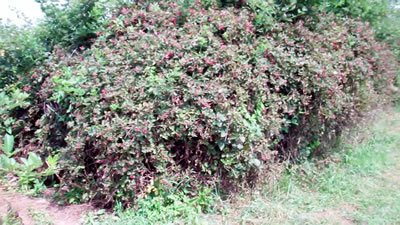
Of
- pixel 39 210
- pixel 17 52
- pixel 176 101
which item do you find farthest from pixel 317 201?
pixel 17 52

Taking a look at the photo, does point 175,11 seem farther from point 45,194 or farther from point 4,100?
point 45,194

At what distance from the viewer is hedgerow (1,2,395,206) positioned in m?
3.38

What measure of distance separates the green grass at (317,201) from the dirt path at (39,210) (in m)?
0.20

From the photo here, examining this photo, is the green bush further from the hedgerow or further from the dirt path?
the dirt path

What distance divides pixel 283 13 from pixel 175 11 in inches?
53.3

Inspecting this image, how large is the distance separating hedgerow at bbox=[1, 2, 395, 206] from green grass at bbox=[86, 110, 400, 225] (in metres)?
0.21

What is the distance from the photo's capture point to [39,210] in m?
3.49

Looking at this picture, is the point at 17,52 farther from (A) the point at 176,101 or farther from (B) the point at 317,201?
(B) the point at 317,201

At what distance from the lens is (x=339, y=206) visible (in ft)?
12.8

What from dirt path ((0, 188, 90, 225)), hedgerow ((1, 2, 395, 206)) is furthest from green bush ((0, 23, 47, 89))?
dirt path ((0, 188, 90, 225))

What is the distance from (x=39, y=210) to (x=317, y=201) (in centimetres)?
294

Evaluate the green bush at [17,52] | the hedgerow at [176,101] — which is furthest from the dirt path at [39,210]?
the green bush at [17,52]

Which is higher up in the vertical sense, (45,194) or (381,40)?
(381,40)

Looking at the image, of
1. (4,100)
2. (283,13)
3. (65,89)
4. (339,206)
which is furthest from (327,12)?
(4,100)
